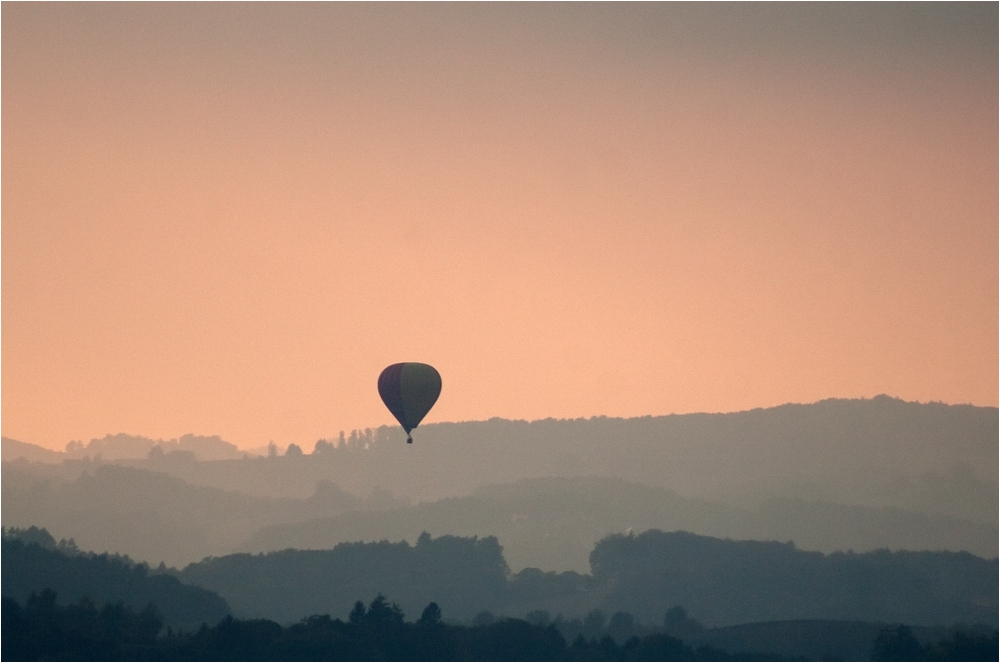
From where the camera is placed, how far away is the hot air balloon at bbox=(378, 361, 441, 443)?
108188mm

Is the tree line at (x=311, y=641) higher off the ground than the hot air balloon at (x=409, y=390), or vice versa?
the hot air balloon at (x=409, y=390)

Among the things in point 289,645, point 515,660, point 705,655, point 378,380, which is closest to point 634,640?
point 705,655

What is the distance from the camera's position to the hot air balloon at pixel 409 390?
10819cm

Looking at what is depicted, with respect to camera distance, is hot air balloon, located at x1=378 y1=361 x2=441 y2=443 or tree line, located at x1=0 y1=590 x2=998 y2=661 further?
tree line, located at x1=0 y1=590 x2=998 y2=661

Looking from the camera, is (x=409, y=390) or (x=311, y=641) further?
(x=311, y=641)

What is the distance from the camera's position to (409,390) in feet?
356

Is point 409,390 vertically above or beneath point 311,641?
above

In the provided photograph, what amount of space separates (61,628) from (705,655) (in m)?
84.3

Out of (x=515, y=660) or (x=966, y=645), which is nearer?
(x=515, y=660)

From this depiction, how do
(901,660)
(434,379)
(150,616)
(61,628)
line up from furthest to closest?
(901,660) < (150,616) < (61,628) < (434,379)

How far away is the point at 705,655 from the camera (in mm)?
199875

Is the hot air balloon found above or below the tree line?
above

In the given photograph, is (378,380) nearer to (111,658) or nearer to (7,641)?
(111,658)

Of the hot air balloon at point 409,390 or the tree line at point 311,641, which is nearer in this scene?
the hot air balloon at point 409,390
